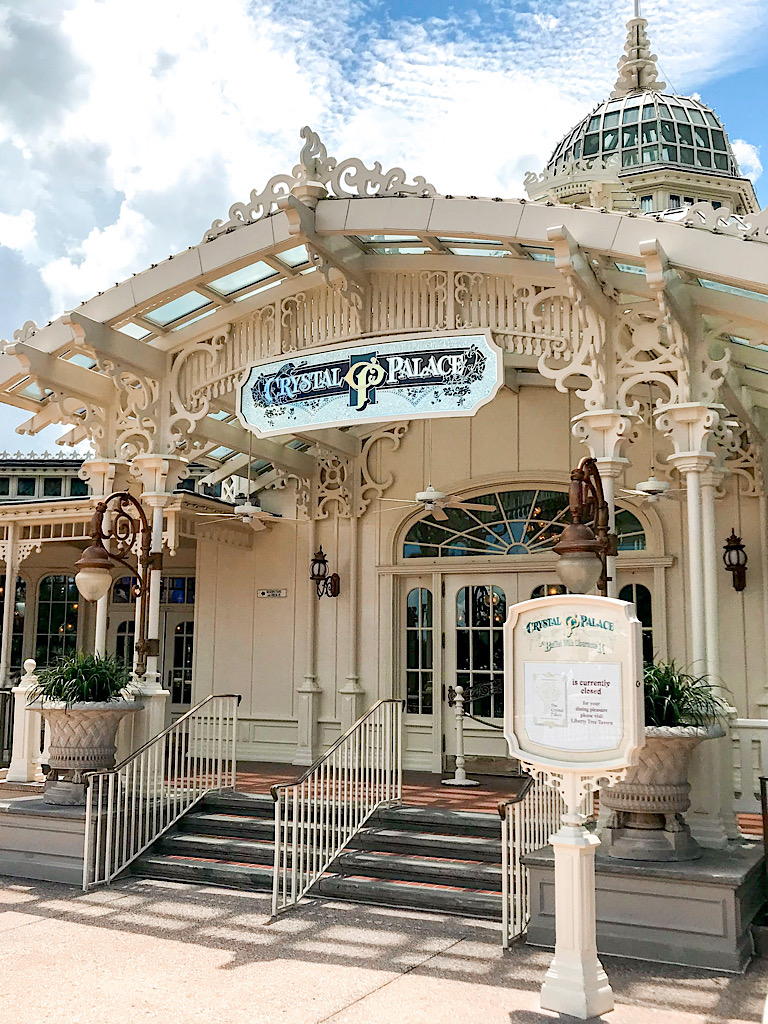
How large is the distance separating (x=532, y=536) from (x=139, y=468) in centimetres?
440

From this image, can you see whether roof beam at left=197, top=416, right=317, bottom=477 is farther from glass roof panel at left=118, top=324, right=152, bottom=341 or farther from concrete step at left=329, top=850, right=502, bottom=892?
concrete step at left=329, top=850, right=502, bottom=892

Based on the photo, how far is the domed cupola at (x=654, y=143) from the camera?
74.8ft

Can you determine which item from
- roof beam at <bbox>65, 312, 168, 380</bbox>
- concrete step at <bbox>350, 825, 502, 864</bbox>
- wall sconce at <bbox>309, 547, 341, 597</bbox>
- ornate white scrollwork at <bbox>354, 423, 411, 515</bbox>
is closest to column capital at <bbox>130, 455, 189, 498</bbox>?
roof beam at <bbox>65, 312, 168, 380</bbox>

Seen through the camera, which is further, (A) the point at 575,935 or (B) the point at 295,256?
(B) the point at 295,256

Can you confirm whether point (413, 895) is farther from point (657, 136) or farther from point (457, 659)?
point (657, 136)

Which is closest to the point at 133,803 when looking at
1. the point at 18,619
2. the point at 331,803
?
the point at 331,803

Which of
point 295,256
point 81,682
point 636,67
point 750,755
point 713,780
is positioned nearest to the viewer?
point 713,780

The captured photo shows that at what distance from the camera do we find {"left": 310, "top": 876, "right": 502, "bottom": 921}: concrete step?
6270 mm

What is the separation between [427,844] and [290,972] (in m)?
2.12

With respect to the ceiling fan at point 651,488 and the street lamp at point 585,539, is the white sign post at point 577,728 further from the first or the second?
the ceiling fan at point 651,488

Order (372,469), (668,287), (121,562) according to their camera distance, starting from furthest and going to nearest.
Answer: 1. (372,469)
2. (121,562)
3. (668,287)

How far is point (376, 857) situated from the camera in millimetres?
7055

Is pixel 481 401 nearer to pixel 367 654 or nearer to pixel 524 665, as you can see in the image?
pixel 524 665

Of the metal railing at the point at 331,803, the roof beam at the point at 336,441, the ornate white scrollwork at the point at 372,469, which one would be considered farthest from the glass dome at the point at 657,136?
the metal railing at the point at 331,803
